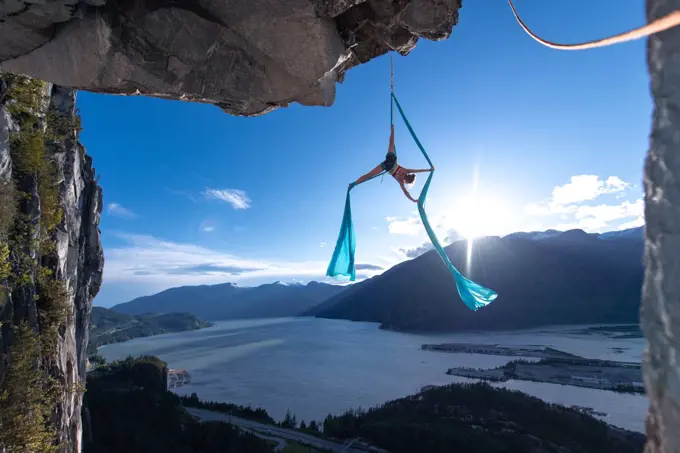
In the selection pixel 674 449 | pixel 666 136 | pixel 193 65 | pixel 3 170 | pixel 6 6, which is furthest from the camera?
pixel 3 170

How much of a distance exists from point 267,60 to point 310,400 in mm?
45405

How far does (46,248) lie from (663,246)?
33.5 ft

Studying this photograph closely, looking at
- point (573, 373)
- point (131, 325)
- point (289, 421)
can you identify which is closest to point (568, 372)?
point (573, 373)

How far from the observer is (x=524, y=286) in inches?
4195

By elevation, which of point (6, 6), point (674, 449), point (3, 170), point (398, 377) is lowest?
point (398, 377)

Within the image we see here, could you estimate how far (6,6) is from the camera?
3.47 m

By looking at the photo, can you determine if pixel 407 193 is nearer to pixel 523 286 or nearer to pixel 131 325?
pixel 523 286

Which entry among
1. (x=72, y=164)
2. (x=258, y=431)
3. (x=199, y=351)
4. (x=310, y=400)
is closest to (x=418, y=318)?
(x=199, y=351)

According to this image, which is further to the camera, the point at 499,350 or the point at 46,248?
the point at 499,350

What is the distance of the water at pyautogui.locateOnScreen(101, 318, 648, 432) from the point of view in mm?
42031

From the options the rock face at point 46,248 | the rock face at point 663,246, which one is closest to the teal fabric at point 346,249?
the rock face at point 46,248

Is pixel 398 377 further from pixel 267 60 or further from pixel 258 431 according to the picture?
pixel 267 60

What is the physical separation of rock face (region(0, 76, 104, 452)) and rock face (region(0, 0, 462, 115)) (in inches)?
145

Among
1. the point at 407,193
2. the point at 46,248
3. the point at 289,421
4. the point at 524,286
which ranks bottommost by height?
the point at 289,421
